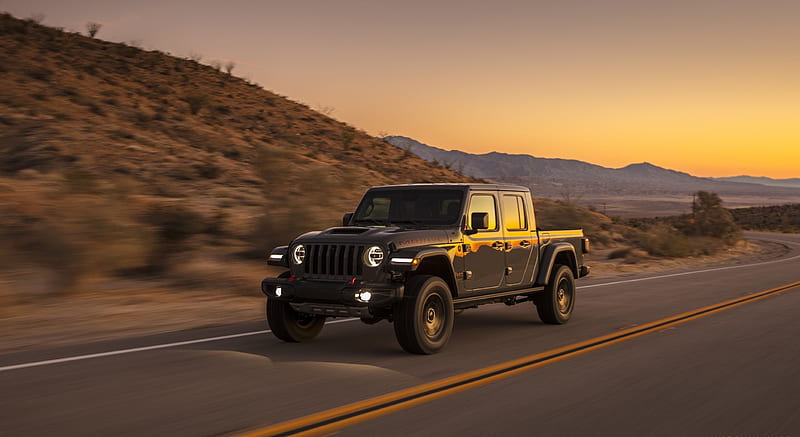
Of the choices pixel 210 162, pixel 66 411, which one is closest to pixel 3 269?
pixel 66 411

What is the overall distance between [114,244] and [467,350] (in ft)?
26.1

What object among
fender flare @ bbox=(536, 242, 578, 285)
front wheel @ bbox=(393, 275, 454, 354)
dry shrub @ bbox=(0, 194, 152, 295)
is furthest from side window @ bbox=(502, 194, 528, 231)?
dry shrub @ bbox=(0, 194, 152, 295)

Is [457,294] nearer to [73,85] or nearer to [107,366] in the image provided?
[107,366]

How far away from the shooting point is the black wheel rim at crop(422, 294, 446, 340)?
26.2 ft

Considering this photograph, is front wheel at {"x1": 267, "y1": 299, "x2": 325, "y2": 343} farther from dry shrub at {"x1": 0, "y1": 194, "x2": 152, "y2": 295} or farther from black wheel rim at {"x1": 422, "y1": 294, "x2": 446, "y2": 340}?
dry shrub at {"x1": 0, "y1": 194, "x2": 152, "y2": 295}

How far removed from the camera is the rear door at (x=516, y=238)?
9570 millimetres

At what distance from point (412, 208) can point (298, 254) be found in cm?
168

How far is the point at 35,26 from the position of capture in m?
49.5

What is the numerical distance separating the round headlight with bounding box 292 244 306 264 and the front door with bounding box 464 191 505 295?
1.91 m

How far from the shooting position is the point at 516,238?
9758 mm

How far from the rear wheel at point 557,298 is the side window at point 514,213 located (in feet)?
3.27

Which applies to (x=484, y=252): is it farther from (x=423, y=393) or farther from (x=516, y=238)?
(x=423, y=393)

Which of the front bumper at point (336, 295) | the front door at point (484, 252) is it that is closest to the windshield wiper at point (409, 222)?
the front door at point (484, 252)

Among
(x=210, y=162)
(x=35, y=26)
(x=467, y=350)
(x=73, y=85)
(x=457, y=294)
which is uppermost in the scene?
(x=35, y=26)
